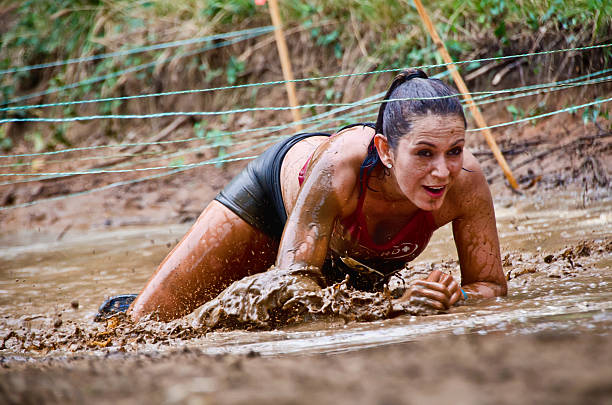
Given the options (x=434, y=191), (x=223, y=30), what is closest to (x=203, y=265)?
(x=434, y=191)

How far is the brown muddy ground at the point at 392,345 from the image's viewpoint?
1.57 metres

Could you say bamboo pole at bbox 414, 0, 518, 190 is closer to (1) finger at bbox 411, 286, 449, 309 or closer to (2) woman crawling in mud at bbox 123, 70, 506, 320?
(2) woman crawling in mud at bbox 123, 70, 506, 320

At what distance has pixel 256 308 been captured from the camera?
9.51 feet

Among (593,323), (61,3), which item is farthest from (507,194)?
(61,3)

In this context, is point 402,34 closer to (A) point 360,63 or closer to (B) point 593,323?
(A) point 360,63

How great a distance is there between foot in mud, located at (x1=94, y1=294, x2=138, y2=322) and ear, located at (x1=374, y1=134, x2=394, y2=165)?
66.1 inches

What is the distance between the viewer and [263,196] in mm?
3541

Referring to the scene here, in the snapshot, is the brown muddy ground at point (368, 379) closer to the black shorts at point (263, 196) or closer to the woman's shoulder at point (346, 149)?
A: the woman's shoulder at point (346, 149)

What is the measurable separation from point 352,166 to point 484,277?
82 cm

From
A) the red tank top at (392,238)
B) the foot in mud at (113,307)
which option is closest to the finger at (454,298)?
the red tank top at (392,238)

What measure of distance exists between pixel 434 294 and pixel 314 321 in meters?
0.51

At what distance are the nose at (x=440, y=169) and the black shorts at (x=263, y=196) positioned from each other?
2.91ft

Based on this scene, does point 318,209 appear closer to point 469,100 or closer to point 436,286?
point 436,286

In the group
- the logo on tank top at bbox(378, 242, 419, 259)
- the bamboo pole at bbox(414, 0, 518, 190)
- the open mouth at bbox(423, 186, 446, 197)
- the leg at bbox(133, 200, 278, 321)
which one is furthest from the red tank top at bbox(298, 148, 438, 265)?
the bamboo pole at bbox(414, 0, 518, 190)
